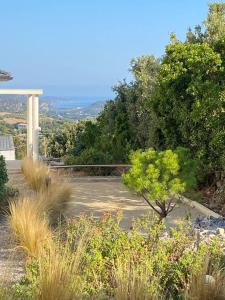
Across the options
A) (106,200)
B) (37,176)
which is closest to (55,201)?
(106,200)

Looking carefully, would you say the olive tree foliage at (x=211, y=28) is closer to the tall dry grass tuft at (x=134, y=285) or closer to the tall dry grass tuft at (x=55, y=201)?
the tall dry grass tuft at (x=55, y=201)

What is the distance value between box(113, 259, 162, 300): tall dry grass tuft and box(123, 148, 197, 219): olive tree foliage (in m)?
2.59

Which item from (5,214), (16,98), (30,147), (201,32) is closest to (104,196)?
(5,214)

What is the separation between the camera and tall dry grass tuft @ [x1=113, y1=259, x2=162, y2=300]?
361 centimetres

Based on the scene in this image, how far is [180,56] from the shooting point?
945 cm

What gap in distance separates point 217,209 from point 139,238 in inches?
178

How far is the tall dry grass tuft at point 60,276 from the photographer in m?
3.65

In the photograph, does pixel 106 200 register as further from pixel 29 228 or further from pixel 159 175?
pixel 29 228

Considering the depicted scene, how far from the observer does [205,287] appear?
151 inches

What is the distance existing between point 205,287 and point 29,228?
7.33ft

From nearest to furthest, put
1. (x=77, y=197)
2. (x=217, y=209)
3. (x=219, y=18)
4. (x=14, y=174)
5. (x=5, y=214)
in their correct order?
(x=5, y=214) → (x=217, y=209) → (x=77, y=197) → (x=219, y=18) → (x=14, y=174)

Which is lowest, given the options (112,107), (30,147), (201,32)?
(30,147)

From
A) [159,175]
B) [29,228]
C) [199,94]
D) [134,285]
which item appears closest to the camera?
[134,285]

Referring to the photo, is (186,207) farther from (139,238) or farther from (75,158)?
(75,158)
